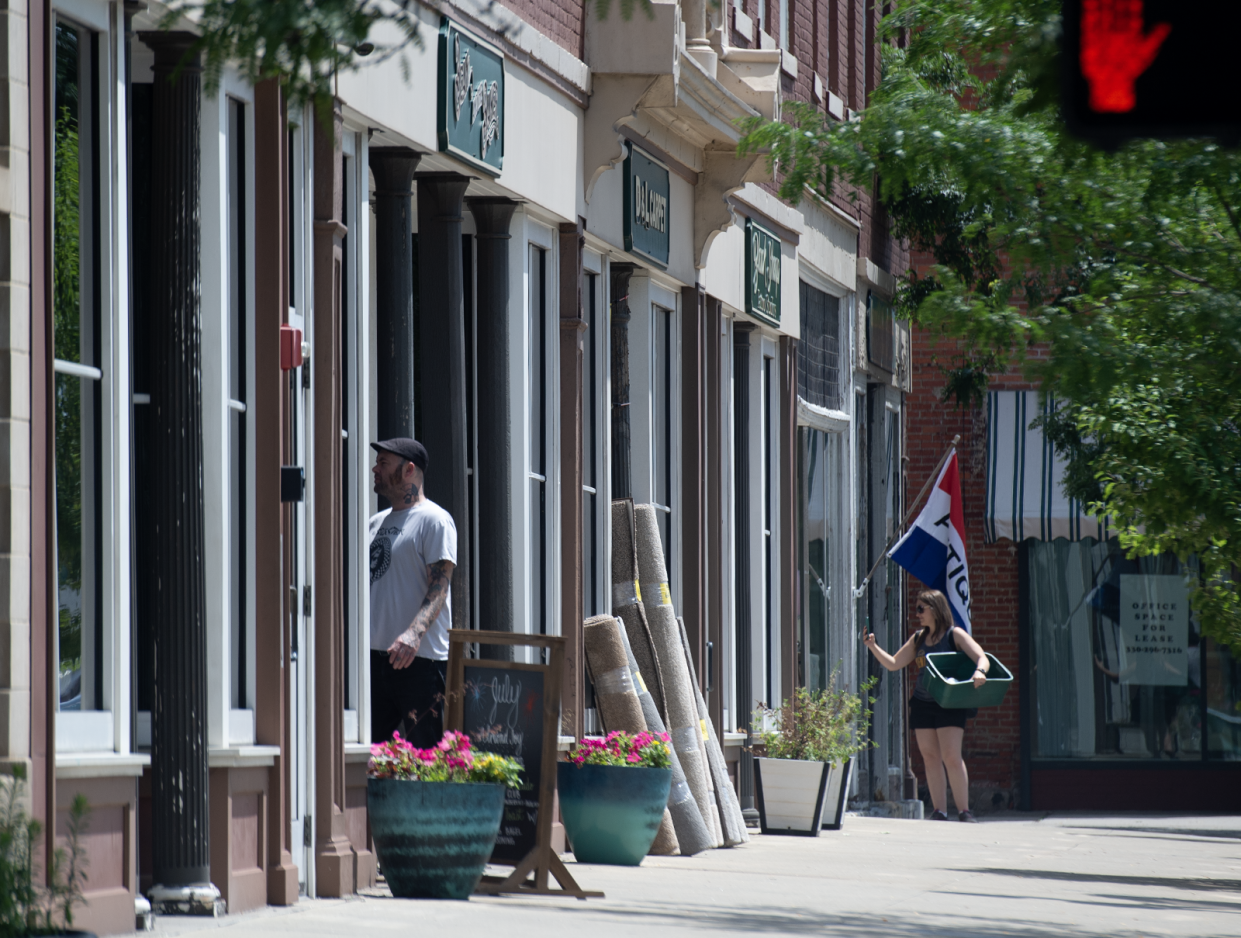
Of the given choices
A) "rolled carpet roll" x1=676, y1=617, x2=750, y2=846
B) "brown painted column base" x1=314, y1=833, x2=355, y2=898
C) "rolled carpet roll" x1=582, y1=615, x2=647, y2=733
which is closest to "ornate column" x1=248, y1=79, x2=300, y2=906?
"brown painted column base" x1=314, y1=833, x2=355, y2=898

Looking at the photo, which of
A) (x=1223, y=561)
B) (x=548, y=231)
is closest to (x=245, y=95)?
(x=548, y=231)

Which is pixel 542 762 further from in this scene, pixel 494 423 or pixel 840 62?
pixel 840 62

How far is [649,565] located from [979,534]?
1160 cm

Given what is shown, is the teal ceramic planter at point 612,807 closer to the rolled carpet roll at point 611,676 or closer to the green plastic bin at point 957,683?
the rolled carpet roll at point 611,676

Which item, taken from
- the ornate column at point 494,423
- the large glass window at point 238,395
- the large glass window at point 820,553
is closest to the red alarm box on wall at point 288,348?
the large glass window at point 238,395

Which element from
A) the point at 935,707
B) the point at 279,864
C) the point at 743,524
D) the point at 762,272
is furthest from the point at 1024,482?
the point at 279,864

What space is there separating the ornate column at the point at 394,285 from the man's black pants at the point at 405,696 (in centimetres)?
121

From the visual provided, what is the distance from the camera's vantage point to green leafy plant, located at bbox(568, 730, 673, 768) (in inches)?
443

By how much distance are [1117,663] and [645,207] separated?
41.1 feet

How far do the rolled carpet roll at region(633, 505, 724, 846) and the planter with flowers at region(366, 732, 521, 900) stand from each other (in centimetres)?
416

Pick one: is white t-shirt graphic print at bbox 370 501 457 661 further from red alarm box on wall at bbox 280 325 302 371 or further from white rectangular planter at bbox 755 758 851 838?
white rectangular planter at bbox 755 758 851 838

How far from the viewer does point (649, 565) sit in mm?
13852

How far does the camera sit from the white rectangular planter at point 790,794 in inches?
611

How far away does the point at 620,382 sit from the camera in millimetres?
14203
